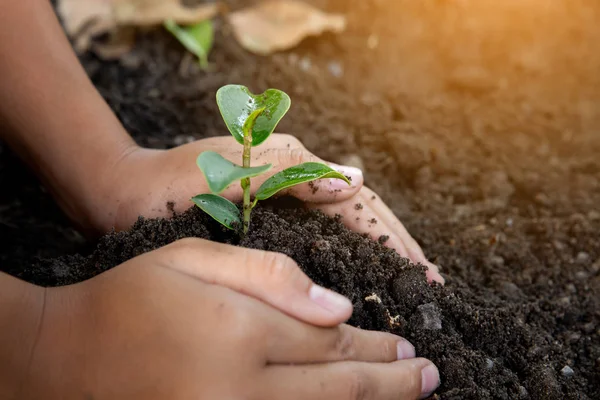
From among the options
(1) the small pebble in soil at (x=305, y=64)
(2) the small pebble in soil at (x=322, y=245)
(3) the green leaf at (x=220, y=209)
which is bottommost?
(1) the small pebble in soil at (x=305, y=64)

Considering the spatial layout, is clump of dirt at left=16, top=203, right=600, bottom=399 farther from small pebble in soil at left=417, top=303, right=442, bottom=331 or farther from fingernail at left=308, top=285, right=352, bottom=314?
fingernail at left=308, top=285, right=352, bottom=314

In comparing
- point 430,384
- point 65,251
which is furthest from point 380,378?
point 65,251

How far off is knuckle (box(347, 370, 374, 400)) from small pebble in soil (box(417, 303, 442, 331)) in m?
0.25

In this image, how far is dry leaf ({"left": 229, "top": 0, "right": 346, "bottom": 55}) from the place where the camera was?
2428 millimetres

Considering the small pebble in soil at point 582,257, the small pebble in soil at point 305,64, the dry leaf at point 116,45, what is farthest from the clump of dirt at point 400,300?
the dry leaf at point 116,45

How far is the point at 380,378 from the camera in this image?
1057mm

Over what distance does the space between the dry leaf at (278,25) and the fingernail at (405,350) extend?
1.52m

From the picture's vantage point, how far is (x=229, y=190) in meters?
1.36

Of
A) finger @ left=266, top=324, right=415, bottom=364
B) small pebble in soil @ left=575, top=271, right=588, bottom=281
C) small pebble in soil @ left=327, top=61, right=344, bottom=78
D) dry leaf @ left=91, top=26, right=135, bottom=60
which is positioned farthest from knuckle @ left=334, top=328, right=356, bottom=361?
dry leaf @ left=91, top=26, right=135, bottom=60

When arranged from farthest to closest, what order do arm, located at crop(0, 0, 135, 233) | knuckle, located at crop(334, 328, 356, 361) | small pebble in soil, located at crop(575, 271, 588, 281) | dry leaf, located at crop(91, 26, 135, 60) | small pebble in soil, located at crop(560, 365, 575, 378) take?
dry leaf, located at crop(91, 26, 135, 60) → small pebble in soil, located at crop(575, 271, 588, 281) → arm, located at crop(0, 0, 135, 233) → small pebble in soil, located at crop(560, 365, 575, 378) → knuckle, located at crop(334, 328, 356, 361)

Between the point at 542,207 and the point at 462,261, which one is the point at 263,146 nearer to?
the point at 462,261

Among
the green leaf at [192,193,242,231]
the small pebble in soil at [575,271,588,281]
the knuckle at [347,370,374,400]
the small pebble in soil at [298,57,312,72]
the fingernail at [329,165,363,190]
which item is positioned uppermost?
the green leaf at [192,193,242,231]

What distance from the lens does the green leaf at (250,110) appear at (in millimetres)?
1141

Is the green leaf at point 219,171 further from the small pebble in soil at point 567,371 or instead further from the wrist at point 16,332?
the small pebble in soil at point 567,371
